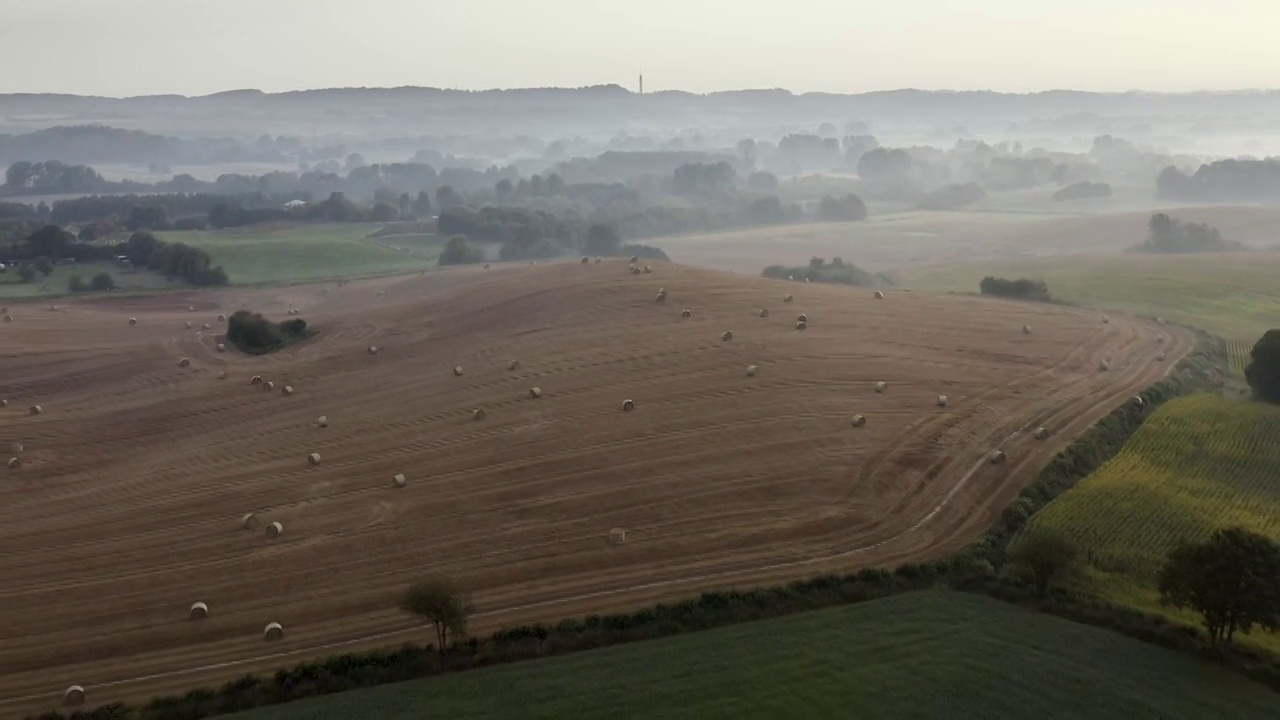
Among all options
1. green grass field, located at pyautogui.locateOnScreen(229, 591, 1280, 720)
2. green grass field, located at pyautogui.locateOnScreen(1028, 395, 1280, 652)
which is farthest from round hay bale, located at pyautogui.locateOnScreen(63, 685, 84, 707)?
green grass field, located at pyautogui.locateOnScreen(1028, 395, 1280, 652)

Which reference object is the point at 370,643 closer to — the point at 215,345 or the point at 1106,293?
the point at 215,345

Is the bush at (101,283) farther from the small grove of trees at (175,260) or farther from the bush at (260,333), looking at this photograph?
the bush at (260,333)

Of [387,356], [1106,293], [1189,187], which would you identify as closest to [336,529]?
[387,356]

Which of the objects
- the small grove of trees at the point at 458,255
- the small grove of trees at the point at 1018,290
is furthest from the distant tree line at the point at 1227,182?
the small grove of trees at the point at 458,255

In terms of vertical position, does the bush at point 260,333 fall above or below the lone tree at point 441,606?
above

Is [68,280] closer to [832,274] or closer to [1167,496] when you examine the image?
[832,274]
